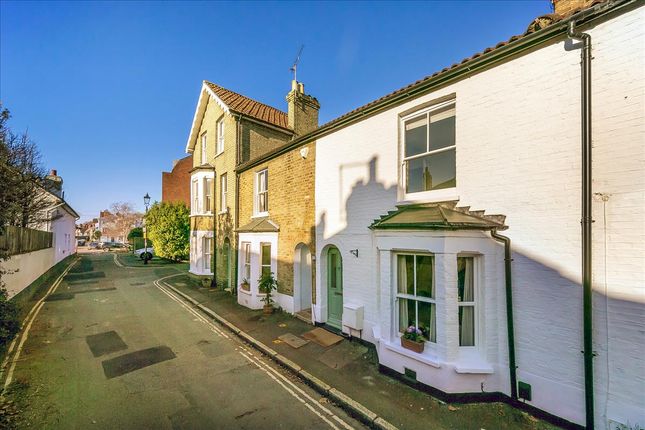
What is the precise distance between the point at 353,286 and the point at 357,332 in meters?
1.24

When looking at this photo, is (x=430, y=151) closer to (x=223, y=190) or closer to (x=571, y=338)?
(x=571, y=338)

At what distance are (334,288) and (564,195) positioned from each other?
20.2 ft

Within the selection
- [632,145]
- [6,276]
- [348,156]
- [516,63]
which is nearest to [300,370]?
[348,156]

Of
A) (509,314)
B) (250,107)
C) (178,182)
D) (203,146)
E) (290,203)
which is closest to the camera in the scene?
(509,314)

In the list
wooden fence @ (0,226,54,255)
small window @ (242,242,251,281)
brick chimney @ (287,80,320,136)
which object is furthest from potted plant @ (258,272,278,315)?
brick chimney @ (287,80,320,136)

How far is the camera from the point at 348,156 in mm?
7840

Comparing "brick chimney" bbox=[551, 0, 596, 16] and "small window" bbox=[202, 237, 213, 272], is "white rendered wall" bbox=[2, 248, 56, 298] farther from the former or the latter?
"brick chimney" bbox=[551, 0, 596, 16]

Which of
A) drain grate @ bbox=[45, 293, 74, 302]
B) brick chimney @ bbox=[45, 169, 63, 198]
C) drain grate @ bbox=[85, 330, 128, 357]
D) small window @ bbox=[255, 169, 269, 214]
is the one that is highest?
brick chimney @ bbox=[45, 169, 63, 198]

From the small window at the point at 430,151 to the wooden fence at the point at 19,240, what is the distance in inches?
433

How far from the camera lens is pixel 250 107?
51.1 ft

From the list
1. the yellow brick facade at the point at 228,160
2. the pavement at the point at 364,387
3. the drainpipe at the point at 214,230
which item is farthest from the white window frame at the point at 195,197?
the pavement at the point at 364,387

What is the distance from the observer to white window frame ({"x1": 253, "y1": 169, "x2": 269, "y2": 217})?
11.6m

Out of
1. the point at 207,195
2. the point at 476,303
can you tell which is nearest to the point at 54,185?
the point at 207,195

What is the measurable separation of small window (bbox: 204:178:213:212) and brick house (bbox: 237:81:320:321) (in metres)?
4.20
